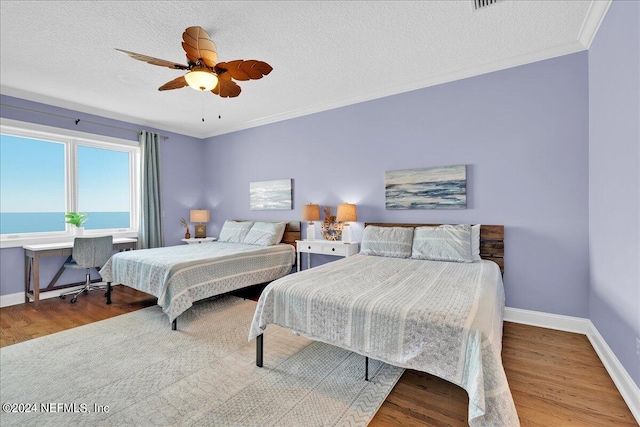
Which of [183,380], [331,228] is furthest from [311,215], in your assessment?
[183,380]

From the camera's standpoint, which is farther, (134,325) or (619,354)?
(134,325)

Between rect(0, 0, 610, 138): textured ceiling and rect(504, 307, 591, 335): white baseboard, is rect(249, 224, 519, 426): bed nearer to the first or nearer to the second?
rect(504, 307, 591, 335): white baseboard

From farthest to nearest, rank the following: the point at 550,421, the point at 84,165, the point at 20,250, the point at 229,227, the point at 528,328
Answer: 1. the point at 229,227
2. the point at 84,165
3. the point at 20,250
4. the point at 528,328
5. the point at 550,421

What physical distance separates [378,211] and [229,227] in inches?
103

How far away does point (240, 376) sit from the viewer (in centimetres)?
207

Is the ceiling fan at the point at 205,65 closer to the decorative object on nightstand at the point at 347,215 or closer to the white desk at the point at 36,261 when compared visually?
the decorative object on nightstand at the point at 347,215

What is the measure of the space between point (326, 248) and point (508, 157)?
2.32 metres

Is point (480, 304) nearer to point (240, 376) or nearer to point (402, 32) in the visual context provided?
point (240, 376)

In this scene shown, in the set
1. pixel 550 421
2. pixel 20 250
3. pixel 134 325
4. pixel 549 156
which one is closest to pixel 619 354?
pixel 550 421

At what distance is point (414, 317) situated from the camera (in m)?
1.58

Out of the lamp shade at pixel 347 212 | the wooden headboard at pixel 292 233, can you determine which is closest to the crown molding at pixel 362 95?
the lamp shade at pixel 347 212

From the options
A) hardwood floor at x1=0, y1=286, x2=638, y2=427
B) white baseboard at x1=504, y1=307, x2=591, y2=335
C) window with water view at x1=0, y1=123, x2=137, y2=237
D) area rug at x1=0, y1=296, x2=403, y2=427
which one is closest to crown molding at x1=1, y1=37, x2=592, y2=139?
window with water view at x1=0, y1=123, x2=137, y2=237

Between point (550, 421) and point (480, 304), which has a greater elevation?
point (480, 304)

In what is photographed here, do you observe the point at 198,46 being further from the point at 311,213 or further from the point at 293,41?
the point at 311,213
